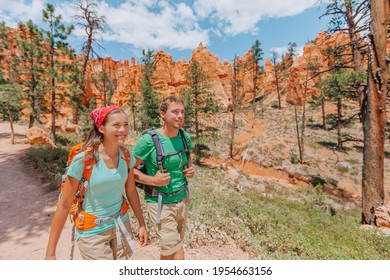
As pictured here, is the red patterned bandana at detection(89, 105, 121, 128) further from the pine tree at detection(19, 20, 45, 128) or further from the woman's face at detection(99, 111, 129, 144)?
the pine tree at detection(19, 20, 45, 128)

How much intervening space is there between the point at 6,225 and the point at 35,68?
1353cm

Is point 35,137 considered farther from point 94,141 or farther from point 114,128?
point 114,128

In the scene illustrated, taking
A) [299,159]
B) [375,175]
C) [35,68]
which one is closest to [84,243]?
[375,175]

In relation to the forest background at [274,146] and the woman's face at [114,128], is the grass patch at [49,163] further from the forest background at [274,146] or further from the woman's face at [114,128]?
the woman's face at [114,128]

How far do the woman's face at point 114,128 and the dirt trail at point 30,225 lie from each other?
294 cm

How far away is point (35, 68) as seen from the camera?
14.2 m

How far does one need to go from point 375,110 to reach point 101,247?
21.4 feet

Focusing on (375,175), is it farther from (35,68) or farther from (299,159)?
(35,68)

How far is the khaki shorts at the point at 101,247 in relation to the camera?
1952 millimetres

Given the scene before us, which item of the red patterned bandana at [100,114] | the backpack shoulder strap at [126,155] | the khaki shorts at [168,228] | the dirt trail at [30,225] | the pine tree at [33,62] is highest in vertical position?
the pine tree at [33,62]

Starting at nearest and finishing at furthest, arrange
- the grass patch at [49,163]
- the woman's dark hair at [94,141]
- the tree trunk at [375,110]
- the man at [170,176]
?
Result: the woman's dark hair at [94,141]
the man at [170,176]
the tree trunk at [375,110]
the grass patch at [49,163]

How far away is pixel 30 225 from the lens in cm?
506

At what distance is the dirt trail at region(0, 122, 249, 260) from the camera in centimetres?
402

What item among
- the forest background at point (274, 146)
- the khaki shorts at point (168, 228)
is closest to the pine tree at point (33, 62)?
the forest background at point (274, 146)
